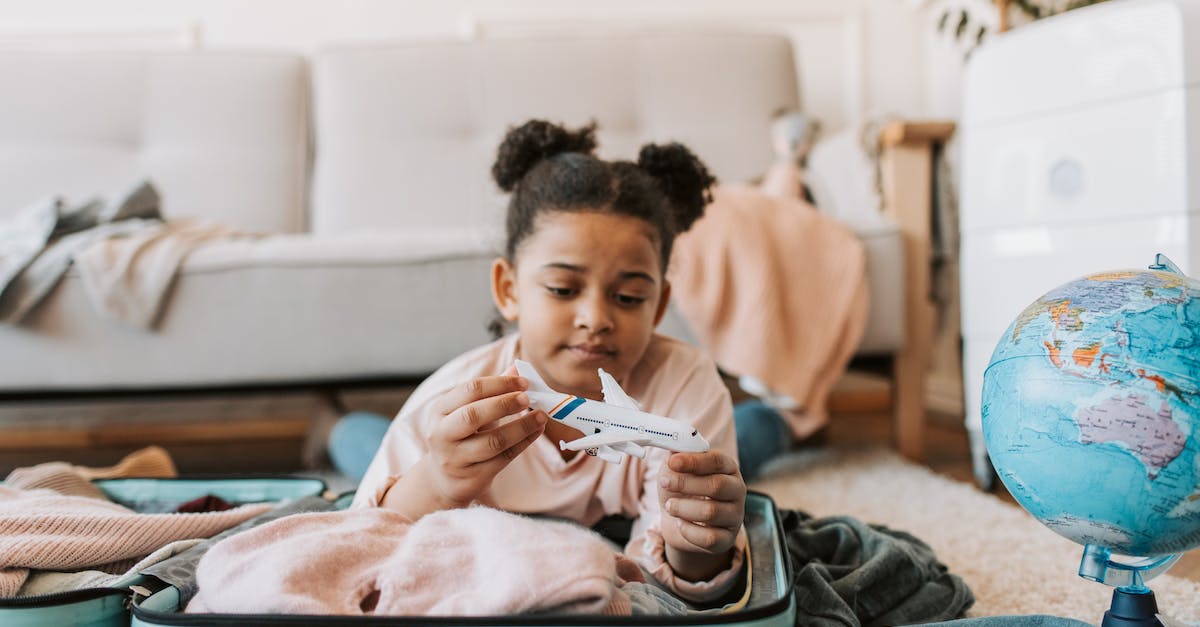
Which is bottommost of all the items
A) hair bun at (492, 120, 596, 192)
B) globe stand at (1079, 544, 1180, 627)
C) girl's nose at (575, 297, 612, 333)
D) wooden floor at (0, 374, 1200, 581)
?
wooden floor at (0, 374, 1200, 581)

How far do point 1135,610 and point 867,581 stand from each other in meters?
0.23

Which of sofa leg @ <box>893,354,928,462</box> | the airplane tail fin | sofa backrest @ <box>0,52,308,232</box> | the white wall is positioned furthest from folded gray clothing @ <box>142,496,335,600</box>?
the white wall

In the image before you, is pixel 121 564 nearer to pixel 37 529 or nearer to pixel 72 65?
pixel 37 529

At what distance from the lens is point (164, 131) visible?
1949mm

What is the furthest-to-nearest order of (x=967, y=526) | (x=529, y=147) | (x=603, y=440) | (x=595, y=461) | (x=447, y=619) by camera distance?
(x=967, y=526) < (x=529, y=147) < (x=595, y=461) < (x=603, y=440) < (x=447, y=619)

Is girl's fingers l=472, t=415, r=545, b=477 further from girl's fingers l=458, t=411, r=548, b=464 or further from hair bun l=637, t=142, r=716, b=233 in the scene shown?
hair bun l=637, t=142, r=716, b=233

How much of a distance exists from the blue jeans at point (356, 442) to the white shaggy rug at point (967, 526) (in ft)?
2.03

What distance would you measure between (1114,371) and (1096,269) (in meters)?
0.70

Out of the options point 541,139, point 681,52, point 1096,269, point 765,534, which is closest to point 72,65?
point 681,52

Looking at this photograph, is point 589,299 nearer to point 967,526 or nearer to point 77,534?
point 77,534

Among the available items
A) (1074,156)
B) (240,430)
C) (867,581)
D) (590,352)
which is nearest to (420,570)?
(590,352)

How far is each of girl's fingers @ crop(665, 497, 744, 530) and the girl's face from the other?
7.3 inches

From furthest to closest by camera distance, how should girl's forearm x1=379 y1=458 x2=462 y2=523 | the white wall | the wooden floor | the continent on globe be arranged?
the white wall, the wooden floor, girl's forearm x1=379 y1=458 x2=462 y2=523, the continent on globe

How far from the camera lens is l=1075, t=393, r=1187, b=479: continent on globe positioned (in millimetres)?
520
